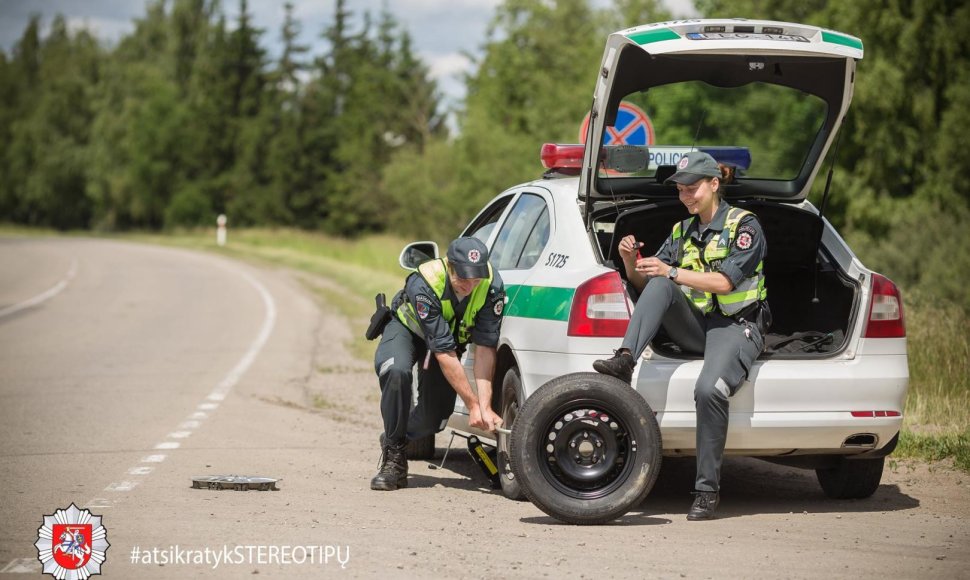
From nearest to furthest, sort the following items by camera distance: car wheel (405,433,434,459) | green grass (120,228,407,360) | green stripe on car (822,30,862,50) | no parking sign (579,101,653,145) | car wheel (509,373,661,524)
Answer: car wheel (509,373,661,524) → green stripe on car (822,30,862,50) → car wheel (405,433,434,459) → no parking sign (579,101,653,145) → green grass (120,228,407,360)

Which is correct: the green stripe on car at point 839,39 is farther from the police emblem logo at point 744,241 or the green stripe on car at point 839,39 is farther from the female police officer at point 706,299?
the police emblem logo at point 744,241

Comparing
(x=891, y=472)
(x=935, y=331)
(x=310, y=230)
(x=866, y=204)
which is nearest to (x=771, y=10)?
(x=866, y=204)

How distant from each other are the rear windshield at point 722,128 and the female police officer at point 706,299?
1.48 feet

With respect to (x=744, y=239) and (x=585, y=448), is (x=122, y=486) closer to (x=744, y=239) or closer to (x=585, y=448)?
(x=585, y=448)

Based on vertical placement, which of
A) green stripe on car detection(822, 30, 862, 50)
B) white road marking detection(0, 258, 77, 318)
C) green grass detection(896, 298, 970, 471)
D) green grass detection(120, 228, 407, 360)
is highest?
green stripe on car detection(822, 30, 862, 50)

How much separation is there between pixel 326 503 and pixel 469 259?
1484mm

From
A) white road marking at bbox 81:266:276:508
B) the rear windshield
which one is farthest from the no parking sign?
white road marking at bbox 81:266:276:508

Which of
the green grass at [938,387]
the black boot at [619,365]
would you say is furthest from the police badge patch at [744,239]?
the green grass at [938,387]

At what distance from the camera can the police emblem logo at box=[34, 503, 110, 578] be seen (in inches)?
213

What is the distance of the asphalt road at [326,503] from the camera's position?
562 centimetres

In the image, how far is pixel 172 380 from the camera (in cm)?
1362

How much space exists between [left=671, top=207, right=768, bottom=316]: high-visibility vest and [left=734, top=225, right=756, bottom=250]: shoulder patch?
0.03 meters

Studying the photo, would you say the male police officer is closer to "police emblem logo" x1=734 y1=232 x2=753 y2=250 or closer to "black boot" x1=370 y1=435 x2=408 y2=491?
"black boot" x1=370 y1=435 x2=408 y2=491

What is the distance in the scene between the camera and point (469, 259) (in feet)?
23.6
